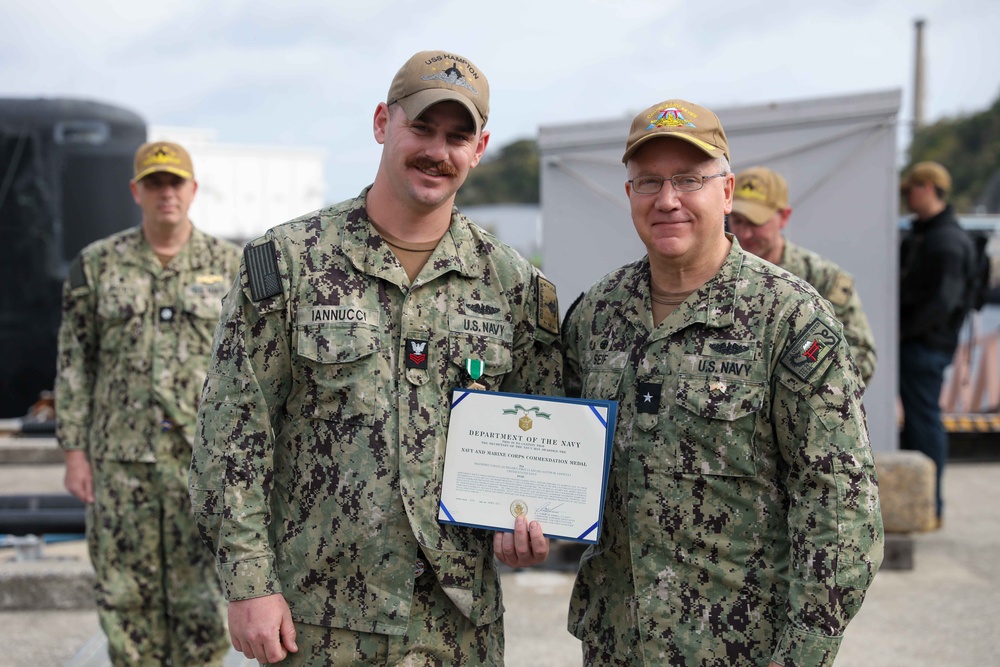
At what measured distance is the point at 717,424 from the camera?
233 centimetres

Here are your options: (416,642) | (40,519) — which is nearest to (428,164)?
(416,642)

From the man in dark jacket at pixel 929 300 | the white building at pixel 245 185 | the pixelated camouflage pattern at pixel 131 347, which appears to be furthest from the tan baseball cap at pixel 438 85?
the white building at pixel 245 185

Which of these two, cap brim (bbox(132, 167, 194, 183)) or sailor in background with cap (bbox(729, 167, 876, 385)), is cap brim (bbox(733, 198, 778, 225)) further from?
cap brim (bbox(132, 167, 194, 183))

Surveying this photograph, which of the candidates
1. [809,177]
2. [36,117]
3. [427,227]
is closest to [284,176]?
[36,117]

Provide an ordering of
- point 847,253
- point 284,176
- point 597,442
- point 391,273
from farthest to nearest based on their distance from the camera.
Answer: point 284,176
point 847,253
point 391,273
point 597,442

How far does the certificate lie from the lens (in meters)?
2.37

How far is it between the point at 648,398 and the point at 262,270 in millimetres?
1018

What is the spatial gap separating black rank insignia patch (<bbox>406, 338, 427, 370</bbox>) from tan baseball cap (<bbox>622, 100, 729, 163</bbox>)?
710mm

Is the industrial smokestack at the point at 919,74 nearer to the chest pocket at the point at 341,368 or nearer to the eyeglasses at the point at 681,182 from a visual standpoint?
the eyeglasses at the point at 681,182

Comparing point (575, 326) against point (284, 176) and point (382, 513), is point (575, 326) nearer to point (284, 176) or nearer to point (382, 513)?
point (382, 513)

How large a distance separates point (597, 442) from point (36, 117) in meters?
8.81

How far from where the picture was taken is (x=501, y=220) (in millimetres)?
46875

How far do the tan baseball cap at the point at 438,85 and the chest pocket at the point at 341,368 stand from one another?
58 cm

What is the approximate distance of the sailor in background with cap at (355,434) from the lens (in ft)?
7.88
